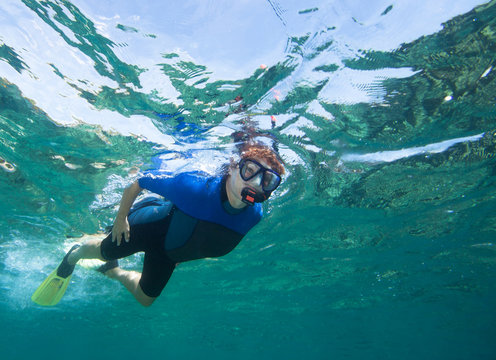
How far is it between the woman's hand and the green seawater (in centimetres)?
318

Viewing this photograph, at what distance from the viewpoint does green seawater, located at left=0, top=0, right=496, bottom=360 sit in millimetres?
5508

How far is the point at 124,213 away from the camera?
5.73 m

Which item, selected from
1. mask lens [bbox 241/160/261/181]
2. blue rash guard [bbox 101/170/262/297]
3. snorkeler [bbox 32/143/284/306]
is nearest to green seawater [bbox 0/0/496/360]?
snorkeler [bbox 32/143/284/306]

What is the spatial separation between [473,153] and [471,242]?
35.1ft

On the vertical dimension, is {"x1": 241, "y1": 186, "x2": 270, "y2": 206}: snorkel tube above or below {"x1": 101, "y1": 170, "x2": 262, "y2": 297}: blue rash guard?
above

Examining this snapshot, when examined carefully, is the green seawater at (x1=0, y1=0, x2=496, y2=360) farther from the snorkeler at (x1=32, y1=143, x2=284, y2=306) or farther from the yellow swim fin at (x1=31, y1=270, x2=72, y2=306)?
the yellow swim fin at (x1=31, y1=270, x2=72, y2=306)

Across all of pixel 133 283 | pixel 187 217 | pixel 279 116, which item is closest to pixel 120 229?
pixel 187 217

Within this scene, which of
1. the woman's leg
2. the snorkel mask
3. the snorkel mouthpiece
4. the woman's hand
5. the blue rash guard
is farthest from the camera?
the woman's leg

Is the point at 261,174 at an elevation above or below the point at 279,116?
below

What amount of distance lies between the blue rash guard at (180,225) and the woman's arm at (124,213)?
215 mm

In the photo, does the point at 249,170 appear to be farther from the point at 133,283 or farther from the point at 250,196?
the point at 133,283

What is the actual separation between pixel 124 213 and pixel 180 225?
A: 45.9 inches

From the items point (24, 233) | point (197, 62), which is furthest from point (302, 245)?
point (24, 233)

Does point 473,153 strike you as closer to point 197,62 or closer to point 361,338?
point 197,62
